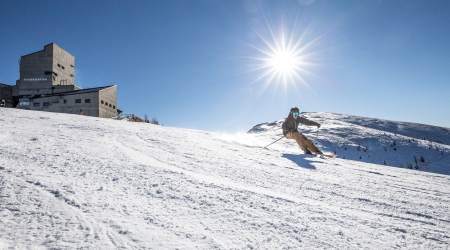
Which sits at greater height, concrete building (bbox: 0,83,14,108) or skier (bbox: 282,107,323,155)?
concrete building (bbox: 0,83,14,108)

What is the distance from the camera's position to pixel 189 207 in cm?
199

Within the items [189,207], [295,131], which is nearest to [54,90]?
[295,131]

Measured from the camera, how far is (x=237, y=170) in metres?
3.53

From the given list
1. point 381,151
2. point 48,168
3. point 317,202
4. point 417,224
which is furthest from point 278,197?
point 381,151

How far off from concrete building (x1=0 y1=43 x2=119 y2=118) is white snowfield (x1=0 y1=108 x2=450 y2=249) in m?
37.1

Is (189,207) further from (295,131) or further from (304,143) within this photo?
(295,131)

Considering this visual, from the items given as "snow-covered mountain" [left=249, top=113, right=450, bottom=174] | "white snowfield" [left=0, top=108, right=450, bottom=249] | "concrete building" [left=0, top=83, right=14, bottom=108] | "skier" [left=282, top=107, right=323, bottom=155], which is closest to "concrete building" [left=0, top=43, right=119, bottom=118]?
"concrete building" [left=0, top=83, right=14, bottom=108]

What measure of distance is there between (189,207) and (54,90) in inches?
2020

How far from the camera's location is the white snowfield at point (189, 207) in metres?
1.53

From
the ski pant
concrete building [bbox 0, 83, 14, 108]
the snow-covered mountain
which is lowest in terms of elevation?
the snow-covered mountain

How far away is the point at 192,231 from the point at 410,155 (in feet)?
58.4

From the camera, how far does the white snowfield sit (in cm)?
153

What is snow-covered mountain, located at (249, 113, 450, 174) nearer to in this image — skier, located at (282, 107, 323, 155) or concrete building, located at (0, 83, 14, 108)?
skier, located at (282, 107, 323, 155)

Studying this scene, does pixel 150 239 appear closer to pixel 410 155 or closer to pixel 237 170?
pixel 237 170
